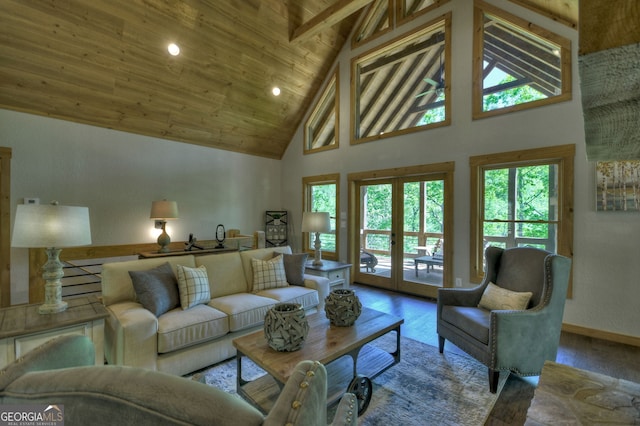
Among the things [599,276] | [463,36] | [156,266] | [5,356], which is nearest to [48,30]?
[156,266]

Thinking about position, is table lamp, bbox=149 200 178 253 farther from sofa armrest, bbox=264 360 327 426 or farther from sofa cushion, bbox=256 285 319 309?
sofa armrest, bbox=264 360 327 426

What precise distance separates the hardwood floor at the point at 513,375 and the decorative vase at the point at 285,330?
52.4 inches

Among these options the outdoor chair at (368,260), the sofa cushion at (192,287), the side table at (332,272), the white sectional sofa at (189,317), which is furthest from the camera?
the outdoor chair at (368,260)

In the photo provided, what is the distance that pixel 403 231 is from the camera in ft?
15.8

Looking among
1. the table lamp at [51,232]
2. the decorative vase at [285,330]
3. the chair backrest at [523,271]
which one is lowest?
the decorative vase at [285,330]

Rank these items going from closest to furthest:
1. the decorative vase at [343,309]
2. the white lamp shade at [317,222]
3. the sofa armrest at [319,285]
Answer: the decorative vase at [343,309] → the sofa armrest at [319,285] → the white lamp shade at [317,222]

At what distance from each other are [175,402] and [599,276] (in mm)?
4251

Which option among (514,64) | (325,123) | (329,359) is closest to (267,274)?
(329,359)

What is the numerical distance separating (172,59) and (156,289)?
3334mm

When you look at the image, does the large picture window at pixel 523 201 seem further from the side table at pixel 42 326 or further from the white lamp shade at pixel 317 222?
the side table at pixel 42 326

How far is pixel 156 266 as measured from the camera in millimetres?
2723

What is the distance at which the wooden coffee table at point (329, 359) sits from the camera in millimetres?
1737

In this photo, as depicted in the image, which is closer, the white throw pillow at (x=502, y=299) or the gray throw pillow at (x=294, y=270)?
the white throw pillow at (x=502, y=299)

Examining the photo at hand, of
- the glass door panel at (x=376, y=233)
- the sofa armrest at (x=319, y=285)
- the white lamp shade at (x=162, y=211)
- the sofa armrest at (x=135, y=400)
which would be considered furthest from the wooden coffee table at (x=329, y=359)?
the white lamp shade at (x=162, y=211)
